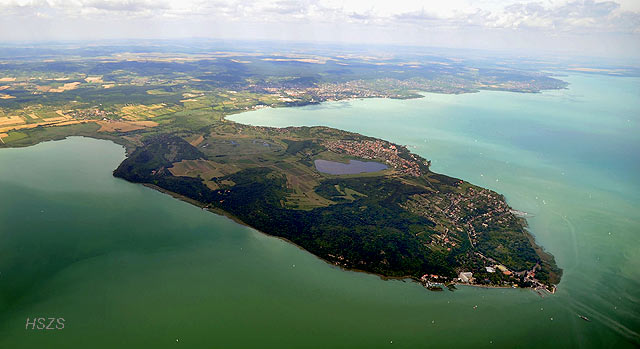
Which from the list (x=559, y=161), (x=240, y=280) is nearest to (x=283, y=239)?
(x=240, y=280)

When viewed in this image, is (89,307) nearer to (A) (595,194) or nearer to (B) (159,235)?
(B) (159,235)

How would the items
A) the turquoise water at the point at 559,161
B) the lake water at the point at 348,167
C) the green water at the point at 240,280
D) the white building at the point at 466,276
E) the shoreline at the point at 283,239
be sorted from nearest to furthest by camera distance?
the green water at the point at 240,280, the shoreline at the point at 283,239, the white building at the point at 466,276, the turquoise water at the point at 559,161, the lake water at the point at 348,167

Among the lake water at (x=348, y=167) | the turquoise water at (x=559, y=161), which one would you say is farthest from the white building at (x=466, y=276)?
the lake water at (x=348, y=167)

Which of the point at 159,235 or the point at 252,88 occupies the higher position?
the point at 252,88

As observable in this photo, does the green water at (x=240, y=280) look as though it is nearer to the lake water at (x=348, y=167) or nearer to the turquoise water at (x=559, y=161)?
the turquoise water at (x=559, y=161)

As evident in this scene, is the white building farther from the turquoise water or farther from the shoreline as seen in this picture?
the turquoise water

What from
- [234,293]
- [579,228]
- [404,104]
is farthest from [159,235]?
[404,104]
